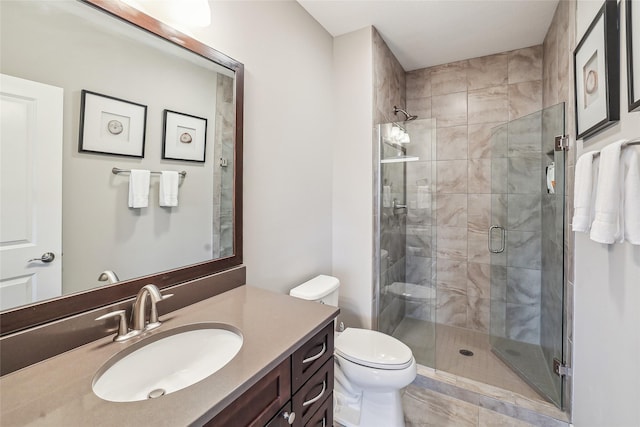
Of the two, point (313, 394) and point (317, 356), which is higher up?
point (317, 356)

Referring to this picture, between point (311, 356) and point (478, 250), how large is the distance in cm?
238

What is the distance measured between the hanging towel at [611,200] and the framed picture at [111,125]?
169 centimetres

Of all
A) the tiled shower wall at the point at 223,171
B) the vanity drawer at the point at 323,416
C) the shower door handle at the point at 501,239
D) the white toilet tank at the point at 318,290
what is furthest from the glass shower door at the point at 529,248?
the tiled shower wall at the point at 223,171

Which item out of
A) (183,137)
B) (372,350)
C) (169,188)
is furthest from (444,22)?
(372,350)

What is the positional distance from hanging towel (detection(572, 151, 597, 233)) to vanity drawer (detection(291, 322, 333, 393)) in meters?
1.12

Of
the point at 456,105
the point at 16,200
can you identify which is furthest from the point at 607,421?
the point at 456,105

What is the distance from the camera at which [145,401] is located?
0.64 metres

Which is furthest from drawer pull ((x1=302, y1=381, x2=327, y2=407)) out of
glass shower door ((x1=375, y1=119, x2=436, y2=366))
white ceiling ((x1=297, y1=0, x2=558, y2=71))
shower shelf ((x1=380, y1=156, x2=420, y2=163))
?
white ceiling ((x1=297, y1=0, x2=558, y2=71))

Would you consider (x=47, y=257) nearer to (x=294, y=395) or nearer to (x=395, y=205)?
(x=294, y=395)

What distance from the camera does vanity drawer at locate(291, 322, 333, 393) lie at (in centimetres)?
93

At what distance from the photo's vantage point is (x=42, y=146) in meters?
0.83

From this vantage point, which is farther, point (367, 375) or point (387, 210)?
point (387, 210)

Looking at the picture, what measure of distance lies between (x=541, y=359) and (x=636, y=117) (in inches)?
79.0

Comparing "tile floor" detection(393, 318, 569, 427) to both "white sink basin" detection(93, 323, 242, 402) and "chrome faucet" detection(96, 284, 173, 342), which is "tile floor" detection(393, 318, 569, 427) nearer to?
"white sink basin" detection(93, 323, 242, 402)
